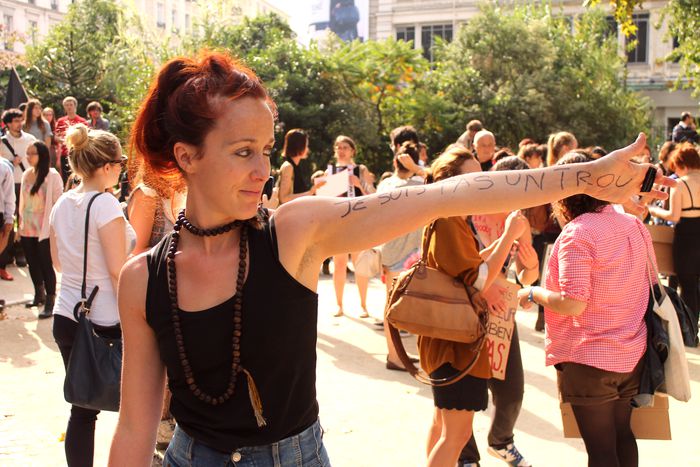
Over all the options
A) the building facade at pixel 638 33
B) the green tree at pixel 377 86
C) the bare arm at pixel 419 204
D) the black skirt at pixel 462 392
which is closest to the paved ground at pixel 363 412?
the black skirt at pixel 462 392

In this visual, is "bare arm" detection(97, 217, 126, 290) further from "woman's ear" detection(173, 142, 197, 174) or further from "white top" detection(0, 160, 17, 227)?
"white top" detection(0, 160, 17, 227)

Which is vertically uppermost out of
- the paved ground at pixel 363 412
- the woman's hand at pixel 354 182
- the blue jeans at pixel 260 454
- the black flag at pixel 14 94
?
the black flag at pixel 14 94

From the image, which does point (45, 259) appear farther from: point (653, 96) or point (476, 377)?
point (653, 96)

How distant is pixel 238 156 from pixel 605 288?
2.25 meters

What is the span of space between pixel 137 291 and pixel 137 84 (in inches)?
695

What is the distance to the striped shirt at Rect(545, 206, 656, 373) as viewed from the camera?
142 inches

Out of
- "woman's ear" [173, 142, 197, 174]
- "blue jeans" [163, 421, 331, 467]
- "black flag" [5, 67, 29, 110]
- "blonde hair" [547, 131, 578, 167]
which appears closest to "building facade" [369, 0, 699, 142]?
"black flag" [5, 67, 29, 110]

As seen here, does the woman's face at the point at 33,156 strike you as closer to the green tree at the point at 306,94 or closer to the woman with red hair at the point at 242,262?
the woman with red hair at the point at 242,262

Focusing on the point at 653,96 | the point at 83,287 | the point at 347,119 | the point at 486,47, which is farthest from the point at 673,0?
the point at 653,96

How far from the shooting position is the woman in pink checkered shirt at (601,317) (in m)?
3.61

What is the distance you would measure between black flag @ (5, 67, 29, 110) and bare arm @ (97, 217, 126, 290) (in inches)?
477

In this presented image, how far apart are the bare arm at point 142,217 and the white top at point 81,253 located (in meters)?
0.22

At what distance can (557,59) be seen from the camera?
27.8 metres

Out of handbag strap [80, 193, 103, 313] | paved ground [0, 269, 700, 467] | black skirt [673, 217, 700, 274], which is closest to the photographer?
handbag strap [80, 193, 103, 313]
